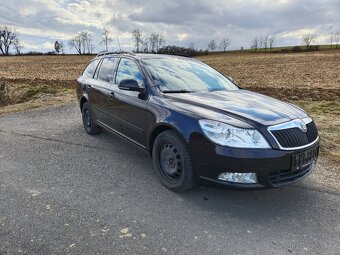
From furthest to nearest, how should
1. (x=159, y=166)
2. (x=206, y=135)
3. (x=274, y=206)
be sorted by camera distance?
(x=159, y=166)
(x=274, y=206)
(x=206, y=135)

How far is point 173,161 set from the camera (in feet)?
13.3

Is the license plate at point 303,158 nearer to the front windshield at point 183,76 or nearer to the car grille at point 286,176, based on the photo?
the car grille at point 286,176

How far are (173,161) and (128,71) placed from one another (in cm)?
180

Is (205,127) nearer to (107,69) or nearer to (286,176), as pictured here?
(286,176)

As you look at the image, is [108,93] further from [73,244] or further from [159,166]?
[73,244]

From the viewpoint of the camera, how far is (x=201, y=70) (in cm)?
536

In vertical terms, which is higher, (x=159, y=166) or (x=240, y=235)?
(x=159, y=166)

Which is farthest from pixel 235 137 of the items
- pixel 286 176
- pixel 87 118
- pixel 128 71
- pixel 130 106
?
pixel 87 118

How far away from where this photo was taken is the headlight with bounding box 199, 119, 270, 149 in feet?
11.2

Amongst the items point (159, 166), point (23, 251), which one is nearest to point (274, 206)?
point (159, 166)

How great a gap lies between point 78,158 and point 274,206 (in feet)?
10.1

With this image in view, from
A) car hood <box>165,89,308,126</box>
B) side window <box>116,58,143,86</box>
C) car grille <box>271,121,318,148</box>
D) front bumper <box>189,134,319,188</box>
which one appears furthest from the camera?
side window <box>116,58,143,86</box>

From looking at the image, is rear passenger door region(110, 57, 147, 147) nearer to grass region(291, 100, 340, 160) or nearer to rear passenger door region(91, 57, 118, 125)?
rear passenger door region(91, 57, 118, 125)

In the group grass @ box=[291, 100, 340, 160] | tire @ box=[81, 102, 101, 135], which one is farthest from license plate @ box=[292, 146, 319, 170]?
tire @ box=[81, 102, 101, 135]
